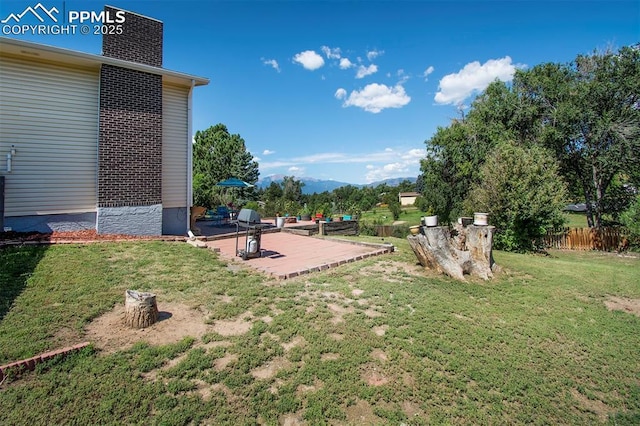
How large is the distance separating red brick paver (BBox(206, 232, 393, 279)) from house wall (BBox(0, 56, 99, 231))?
380 centimetres

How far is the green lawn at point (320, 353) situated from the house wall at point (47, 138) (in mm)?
1939

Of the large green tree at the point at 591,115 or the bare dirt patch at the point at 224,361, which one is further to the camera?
the large green tree at the point at 591,115

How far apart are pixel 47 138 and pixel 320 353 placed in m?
8.64

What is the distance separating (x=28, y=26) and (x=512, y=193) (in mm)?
16523

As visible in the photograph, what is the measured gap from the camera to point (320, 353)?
3594mm

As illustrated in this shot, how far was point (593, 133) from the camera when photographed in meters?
16.4

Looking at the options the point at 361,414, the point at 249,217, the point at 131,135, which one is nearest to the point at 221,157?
the point at 131,135

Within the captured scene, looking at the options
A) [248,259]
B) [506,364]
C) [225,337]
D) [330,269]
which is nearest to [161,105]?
[248,259]

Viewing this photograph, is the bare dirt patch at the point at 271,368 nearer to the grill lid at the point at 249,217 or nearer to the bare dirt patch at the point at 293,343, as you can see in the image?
the bare dirt patch at the point at 293,343

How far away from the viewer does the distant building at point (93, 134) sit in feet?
23.9

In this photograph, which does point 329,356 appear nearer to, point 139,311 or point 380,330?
point 380,330

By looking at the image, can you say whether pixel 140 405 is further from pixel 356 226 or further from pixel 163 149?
pixel 356 226

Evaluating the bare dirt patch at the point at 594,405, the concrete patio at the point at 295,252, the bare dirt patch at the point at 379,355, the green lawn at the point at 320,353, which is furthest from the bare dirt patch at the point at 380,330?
the concrete patio at the point at 295,252

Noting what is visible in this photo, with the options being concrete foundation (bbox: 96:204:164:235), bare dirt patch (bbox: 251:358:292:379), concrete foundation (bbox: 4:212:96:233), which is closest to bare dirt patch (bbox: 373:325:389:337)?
bare dirt patch (bbox: 251:358:292:379)
